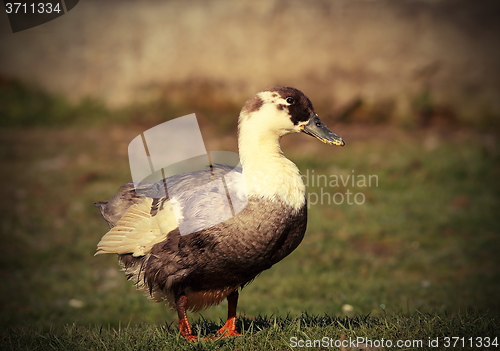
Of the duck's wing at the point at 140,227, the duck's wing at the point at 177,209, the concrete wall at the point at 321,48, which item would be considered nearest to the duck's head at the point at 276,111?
the duck's wing at the point at 177,209

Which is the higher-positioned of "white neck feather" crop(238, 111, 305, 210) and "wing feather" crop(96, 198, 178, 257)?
"white neck feather" crop(238, 111, 305, 210)

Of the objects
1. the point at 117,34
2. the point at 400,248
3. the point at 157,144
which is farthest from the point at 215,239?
the point at 117,34

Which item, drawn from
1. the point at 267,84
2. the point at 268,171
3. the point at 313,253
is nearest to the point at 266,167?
the point at 268,171

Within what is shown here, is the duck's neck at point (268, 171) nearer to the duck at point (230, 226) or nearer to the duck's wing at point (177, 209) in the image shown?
the duck at point (230, 226)

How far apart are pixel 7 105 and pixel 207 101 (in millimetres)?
4416

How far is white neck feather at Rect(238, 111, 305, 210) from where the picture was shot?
4062 millimetres

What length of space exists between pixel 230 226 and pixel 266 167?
1.66ft

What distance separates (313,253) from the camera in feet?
27.8

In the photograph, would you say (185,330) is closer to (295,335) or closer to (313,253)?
(295,335)

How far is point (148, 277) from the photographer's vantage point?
4.29 meters

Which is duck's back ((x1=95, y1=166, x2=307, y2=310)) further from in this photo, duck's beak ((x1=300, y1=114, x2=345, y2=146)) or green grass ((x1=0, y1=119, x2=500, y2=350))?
duck's beak ((x1=300, y1=114, x2=345, y2=146))

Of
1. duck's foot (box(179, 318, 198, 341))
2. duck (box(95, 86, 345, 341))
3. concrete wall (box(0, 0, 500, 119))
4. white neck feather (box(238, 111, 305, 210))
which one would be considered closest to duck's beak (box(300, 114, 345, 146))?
duck (box(95, 86, 345, 341))

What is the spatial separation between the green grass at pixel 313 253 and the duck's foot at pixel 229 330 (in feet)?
0.33

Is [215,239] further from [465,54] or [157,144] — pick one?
[465,54]
